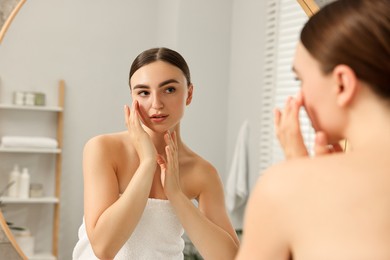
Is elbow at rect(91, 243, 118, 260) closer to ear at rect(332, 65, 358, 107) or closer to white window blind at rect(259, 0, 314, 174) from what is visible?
white window blind at rect(259, 0, 314, 174)

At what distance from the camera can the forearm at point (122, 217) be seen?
85cm

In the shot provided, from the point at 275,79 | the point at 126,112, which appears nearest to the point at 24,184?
the point at 126,112

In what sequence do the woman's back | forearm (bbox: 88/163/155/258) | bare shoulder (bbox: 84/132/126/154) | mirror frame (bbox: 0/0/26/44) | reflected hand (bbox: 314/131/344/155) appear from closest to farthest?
1. the woman's back
2. reflected hand (bbox: 314/131/344/155)
3. forearm (bbox: 88/163/155/258)
4. bare shoulder (bbox: 84/132/126/154)
5. mirror frame (bbox: 0/0/26/44)

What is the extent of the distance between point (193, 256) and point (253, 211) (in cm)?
44

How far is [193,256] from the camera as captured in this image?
0.94 meters

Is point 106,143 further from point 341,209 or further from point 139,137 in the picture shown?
point 341,209

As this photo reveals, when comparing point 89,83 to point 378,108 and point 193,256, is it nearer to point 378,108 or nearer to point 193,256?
point 193,256

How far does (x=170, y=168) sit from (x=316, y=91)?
403mm

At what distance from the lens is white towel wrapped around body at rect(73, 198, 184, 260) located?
2.96 ft

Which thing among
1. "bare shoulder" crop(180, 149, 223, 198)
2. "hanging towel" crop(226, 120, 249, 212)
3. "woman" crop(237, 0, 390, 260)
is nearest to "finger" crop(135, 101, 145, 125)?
"bare shoulder" crop(180, 149, 223, 198)

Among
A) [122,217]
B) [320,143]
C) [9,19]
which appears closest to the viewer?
[320,143]

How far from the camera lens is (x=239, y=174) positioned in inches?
41.4

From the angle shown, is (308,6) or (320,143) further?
(308,6)

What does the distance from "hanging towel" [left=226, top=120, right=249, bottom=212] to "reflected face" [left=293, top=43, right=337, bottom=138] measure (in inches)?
18.1
